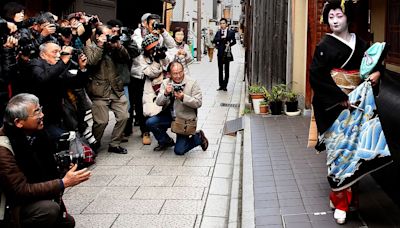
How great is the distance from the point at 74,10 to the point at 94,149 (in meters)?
4.83

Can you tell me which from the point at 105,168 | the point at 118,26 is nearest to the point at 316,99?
the point at 105,168

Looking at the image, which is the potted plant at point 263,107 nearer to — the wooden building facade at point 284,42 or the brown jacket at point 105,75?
the wooden building facade at point 284,42

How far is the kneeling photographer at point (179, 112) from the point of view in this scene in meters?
8.46

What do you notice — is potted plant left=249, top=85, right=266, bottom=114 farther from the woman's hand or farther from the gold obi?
the woman's hand

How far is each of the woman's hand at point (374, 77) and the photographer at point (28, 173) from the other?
9.23 feet

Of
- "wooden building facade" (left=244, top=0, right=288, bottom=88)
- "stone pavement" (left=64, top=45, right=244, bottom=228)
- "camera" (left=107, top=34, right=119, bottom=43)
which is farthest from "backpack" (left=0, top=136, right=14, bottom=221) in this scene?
"wooden building facade" (left=244, top=0, right=288, bottom=88)

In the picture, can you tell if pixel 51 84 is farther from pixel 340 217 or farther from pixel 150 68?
pixel 340 217

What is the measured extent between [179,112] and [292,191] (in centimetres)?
312

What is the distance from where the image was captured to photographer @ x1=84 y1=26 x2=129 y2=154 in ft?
28.1

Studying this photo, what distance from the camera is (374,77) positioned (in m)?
4.78

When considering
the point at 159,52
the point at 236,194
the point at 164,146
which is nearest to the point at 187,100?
the point at 164,146

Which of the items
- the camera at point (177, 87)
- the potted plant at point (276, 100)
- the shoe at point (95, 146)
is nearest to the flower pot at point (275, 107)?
the potted plant at point (276, 100)

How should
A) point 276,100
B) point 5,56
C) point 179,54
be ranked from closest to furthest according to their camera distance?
point 5,56, point 179,54, point 276,100

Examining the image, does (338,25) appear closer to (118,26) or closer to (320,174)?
(320,174)
